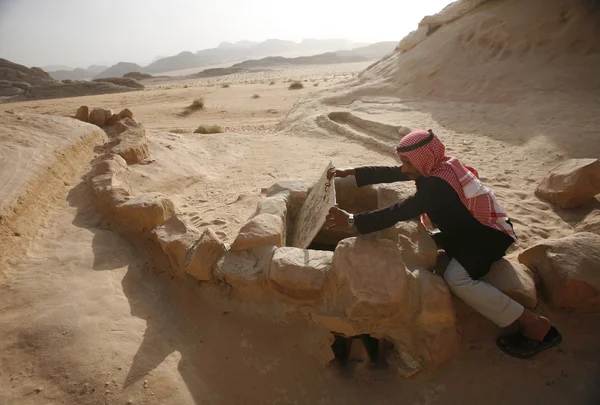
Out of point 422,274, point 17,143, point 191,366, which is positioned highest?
point 17,143

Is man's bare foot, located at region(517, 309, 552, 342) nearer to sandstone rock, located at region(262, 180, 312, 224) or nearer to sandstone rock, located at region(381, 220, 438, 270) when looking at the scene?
sandstone rock, located at region(381, 220, 438, 270)

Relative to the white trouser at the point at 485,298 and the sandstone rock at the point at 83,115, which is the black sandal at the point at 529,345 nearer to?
the white trouser at the point at 485,298

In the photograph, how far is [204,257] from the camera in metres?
2.57

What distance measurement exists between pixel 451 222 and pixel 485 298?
486 millimetres

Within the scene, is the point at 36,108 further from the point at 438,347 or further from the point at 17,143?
the point at 438,347

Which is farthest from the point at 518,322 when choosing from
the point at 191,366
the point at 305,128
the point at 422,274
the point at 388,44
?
the point at 388,44

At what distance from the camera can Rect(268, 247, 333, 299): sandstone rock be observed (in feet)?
7.55

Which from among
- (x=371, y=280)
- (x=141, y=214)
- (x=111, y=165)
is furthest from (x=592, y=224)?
(x=111, y=165)

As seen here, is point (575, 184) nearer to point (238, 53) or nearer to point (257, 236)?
point (257, 236)

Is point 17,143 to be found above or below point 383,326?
above

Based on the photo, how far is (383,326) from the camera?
2236mm

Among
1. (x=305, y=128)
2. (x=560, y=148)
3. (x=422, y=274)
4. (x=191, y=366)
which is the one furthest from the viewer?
(x=305, y=128)

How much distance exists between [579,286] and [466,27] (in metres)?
7.23

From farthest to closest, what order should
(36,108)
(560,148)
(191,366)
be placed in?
(36,108) → (560,148) → (191,366)
